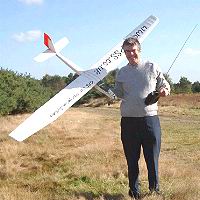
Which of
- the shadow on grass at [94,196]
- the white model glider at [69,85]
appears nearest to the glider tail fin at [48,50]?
the white model glider at [69,85]

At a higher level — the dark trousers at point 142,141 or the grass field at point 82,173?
the dark trousers at point 142,141

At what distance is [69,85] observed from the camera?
8.87 m

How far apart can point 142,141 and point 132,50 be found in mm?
1060

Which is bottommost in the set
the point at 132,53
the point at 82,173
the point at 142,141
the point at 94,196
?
the point at 94,196

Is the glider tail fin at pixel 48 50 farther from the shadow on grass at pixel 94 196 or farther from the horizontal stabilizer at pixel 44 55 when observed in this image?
the shadow on grass at pixel 94 196

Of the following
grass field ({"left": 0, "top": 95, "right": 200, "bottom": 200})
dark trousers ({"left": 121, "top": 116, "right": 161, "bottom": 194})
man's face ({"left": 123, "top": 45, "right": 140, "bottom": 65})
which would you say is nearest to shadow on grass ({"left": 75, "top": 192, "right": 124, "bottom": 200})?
grass field ({"left": 0, "top": 95, "right": 200, "bottom": 200})

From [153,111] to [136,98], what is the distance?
255 mm

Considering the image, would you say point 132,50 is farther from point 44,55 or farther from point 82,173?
point 44,55

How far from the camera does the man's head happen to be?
471 centimetres

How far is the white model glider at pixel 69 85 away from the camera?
24.1 ft

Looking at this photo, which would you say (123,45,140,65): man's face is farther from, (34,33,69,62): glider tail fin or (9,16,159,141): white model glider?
(34,33,69,62): glider tail fin

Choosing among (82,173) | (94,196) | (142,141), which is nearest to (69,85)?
(82,173)

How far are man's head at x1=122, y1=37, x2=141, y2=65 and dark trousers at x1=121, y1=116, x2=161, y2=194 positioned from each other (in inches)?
26.2

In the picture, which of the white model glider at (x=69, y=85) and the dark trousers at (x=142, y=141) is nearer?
the dark trousers at (x=142, y=141)
